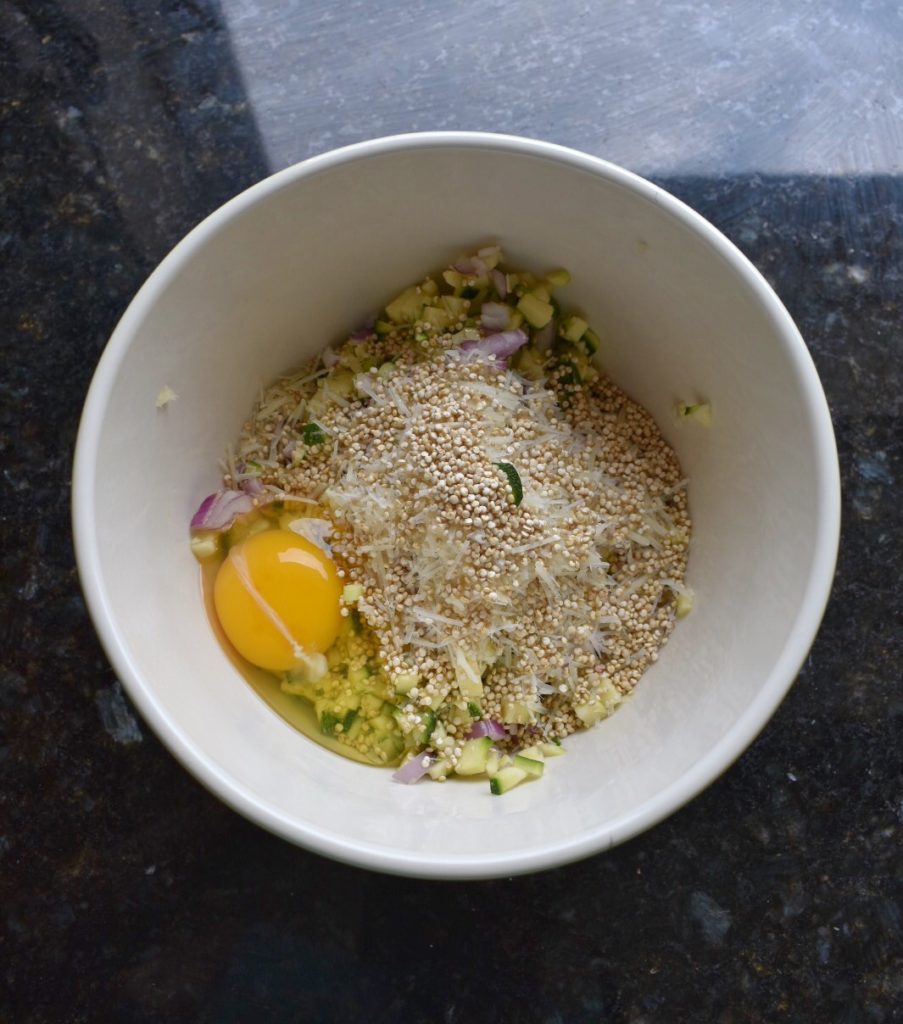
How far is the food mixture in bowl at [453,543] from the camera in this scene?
1220 mm

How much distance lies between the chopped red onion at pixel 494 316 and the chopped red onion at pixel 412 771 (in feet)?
1.84

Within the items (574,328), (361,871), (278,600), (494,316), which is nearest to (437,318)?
(494,316)

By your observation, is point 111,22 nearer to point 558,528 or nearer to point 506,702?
point 558,528

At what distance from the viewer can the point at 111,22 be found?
1529mm

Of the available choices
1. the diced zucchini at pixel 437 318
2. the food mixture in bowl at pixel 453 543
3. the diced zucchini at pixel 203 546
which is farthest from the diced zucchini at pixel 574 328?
the diced zucchini at pixel 203 546

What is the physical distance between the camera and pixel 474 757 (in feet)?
3.99

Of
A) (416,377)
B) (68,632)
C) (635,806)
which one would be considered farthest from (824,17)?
(68,632)

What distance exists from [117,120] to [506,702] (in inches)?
41.2

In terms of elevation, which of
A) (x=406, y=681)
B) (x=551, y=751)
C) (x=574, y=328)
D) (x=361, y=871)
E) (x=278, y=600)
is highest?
(x=574, y=328)

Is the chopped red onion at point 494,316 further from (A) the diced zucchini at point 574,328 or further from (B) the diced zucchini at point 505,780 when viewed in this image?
(B) the diced zucchini at point 505,780

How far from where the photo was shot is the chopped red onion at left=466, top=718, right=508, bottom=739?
1245 mm

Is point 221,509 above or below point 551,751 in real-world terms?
above

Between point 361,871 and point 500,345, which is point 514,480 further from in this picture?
point 361,871

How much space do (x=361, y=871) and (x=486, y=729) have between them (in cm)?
30
